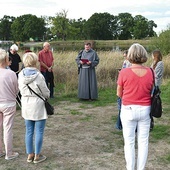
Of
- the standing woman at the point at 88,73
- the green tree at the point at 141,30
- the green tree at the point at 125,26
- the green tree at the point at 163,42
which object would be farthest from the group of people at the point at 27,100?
the green tree at the point at 125,26

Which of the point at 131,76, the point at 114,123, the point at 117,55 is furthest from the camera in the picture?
the point at 117,55

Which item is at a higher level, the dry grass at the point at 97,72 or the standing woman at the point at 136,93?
the standing woman at the point at 136,93

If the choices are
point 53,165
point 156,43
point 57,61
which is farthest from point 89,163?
point 156,43

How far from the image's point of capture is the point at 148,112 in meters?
3.59

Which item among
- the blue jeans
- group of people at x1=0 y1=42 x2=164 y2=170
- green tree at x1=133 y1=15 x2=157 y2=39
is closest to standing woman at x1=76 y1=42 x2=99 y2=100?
group of people at x1=0 y1=42 x2=164 y2=170

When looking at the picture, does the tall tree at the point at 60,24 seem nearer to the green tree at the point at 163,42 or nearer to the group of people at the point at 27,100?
the green tree at the point at 163,42

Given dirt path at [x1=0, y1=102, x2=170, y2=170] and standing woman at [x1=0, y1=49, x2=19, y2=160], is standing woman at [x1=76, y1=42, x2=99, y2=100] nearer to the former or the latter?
dirt path at [x1=0, y1=102, x2=170, y2=170]

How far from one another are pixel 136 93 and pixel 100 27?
280 ft

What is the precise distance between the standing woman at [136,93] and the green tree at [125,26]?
281 feet

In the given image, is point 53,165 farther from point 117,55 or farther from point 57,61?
point 117,55

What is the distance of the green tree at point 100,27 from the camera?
8612cm

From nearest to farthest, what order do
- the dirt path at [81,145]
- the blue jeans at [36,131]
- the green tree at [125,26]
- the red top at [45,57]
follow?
the blue jeans at [36,131] < the dirt path at [81,145] < the red top at [45,57] < the green tree at [125,26]

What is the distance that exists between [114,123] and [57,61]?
26.7ft

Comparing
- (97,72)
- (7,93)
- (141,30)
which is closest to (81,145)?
(7,93)
